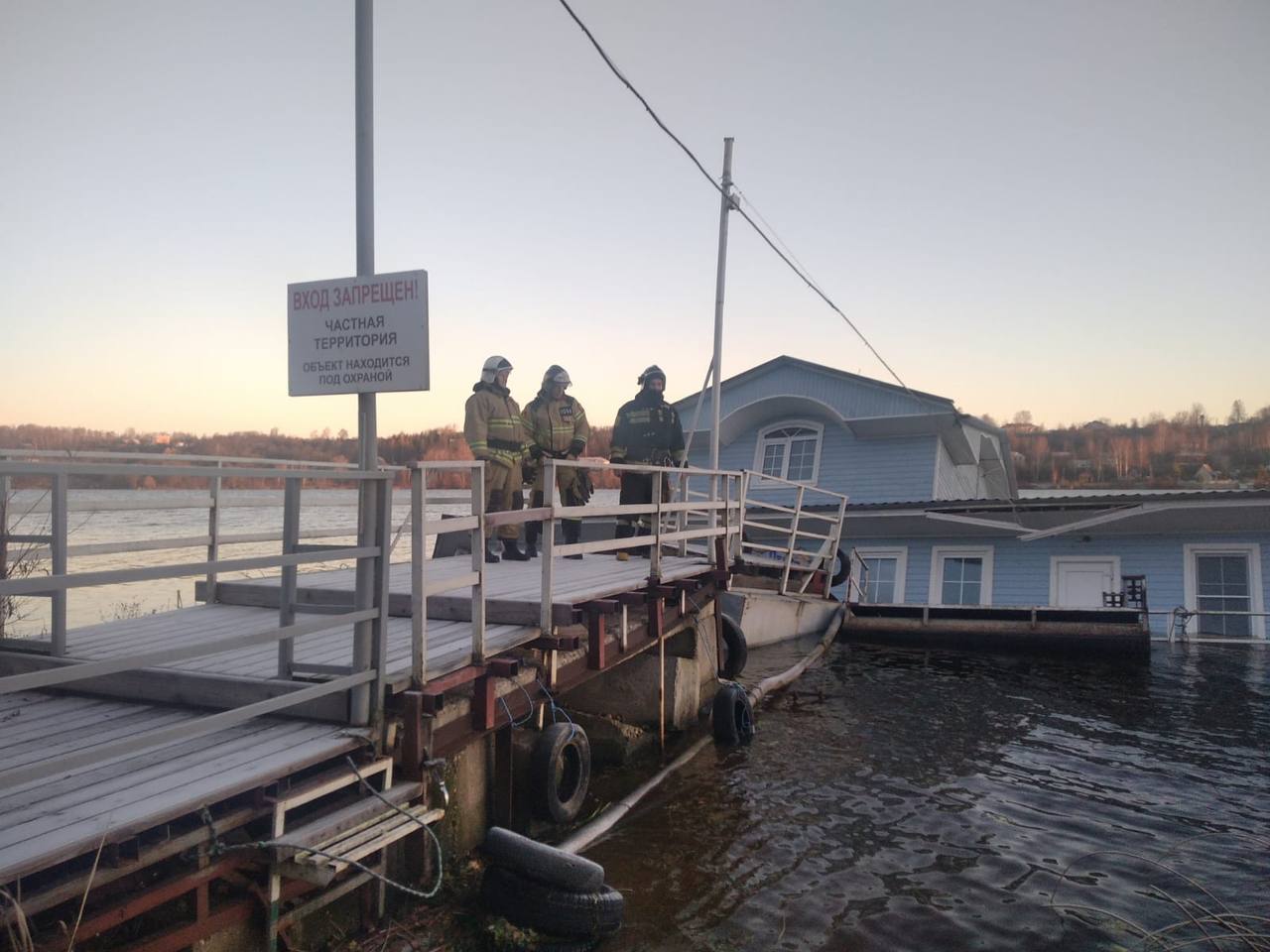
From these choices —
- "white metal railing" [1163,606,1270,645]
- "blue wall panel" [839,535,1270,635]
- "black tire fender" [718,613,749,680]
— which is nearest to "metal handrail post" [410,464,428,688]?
"black tire fender" [718,613,749,680]

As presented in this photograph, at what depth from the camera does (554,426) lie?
10.3 m


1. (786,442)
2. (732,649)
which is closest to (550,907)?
(732,649)

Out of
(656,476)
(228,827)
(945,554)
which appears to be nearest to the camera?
(228,827)

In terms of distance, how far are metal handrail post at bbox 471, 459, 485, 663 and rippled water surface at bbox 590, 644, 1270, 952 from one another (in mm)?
1951

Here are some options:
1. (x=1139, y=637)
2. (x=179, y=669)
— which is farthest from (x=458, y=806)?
(x=1139, y=637)

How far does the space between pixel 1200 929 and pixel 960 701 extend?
22.3 feet

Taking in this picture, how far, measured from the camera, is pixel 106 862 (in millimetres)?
3303

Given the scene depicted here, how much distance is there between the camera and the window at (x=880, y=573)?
2053 cm

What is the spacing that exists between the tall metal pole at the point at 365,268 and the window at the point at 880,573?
16892 millimetres

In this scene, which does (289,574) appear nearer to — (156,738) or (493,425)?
(156,738)

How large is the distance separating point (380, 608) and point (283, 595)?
608 millimetres

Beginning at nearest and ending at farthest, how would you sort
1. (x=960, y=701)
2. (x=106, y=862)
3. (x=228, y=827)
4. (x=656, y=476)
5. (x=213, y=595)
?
(x=106, y=862) < (x=228, y=827) < (x=213, y=595) < (x=656, y=476) < (x=960, y=701)

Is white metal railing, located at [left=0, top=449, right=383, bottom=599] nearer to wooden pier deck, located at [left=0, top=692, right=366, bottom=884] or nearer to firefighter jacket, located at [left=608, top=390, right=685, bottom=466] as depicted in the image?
wooden pier deck, located at [left=0, top=692, right=366, bottom=884]

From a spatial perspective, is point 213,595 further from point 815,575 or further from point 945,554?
point 945,554
